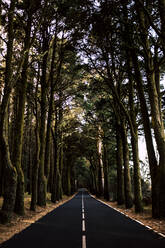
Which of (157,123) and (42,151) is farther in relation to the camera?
(42,151)

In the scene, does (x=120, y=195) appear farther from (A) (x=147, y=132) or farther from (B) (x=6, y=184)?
(B) (x=6, y=184)

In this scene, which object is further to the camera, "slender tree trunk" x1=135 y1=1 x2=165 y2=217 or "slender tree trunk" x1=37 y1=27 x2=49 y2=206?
"slender tree trunk" x1=37 y1=27 x2=49 y2=206

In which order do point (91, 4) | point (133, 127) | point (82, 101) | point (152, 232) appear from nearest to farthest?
point (152, 232), point (91, 4), point (133, 127), point (82, 101)

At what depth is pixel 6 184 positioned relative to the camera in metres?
11.9

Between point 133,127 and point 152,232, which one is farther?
point 133,127

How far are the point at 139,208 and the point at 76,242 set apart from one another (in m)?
10.1

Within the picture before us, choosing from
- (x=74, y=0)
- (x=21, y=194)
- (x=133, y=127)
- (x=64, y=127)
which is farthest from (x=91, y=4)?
(x=64, y=127)

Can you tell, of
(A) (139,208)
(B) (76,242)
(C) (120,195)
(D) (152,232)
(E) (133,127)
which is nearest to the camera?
(B) (76,242)

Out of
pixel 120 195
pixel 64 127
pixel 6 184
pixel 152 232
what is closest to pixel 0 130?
pixel 6 184

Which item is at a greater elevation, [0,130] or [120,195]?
[0,130]

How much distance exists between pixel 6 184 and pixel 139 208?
947 cm

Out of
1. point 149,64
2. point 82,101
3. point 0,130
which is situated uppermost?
point 82,101

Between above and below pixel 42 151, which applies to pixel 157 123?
above

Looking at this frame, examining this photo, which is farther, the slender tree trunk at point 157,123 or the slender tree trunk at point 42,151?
the slender tree trunk at point 42,151
